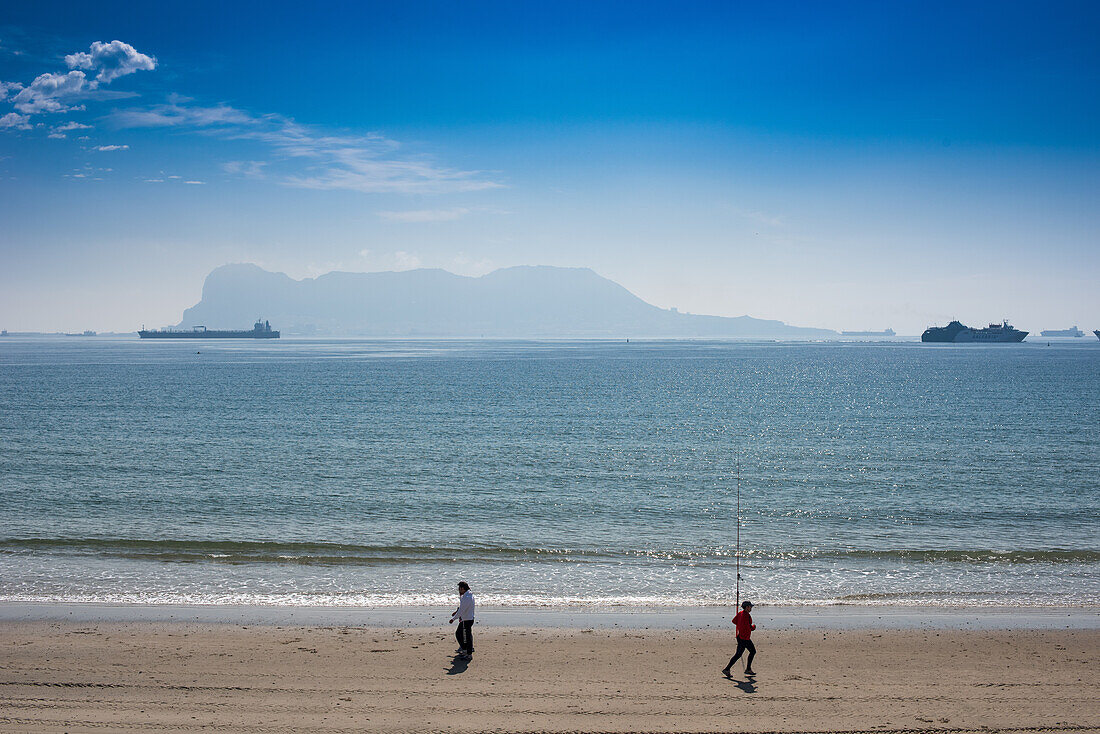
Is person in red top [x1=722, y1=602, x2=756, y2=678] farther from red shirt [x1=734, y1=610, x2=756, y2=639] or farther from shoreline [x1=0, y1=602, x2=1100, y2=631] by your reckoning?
shoreline [x1=0, y1=602, x2=1100, y2=631]

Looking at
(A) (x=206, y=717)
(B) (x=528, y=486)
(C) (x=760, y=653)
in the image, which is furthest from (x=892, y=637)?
(B) (x=528, y=486)

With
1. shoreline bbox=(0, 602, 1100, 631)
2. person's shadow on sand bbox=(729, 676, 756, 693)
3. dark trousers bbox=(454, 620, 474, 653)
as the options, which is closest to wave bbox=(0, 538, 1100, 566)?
shoreline bbox=(0, 602, 1100, 631)

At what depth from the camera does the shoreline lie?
18.1 metres

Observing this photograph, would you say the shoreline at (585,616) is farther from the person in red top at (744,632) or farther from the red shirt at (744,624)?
the red shirt at (744,624)

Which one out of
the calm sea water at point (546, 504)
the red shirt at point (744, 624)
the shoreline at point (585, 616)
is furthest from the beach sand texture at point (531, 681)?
the calm sea water at point (546, 504)

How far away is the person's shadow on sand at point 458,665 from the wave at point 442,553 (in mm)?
8976

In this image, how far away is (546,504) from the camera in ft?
107

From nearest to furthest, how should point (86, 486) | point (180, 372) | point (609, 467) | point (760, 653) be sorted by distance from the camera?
point (760, 653) → point (86, 486) → point (609, 467) → point (180, 372)

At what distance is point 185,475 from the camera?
38406mm

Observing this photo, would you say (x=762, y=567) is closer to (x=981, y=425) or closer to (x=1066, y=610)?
(x=1066, y=610)

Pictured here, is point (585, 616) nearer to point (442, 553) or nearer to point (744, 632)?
point (744, 632)

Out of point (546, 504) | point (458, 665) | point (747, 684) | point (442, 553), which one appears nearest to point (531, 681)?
point (458, 665)

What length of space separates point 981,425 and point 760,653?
52539 mm

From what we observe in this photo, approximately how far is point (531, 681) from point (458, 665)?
1.85 metres
